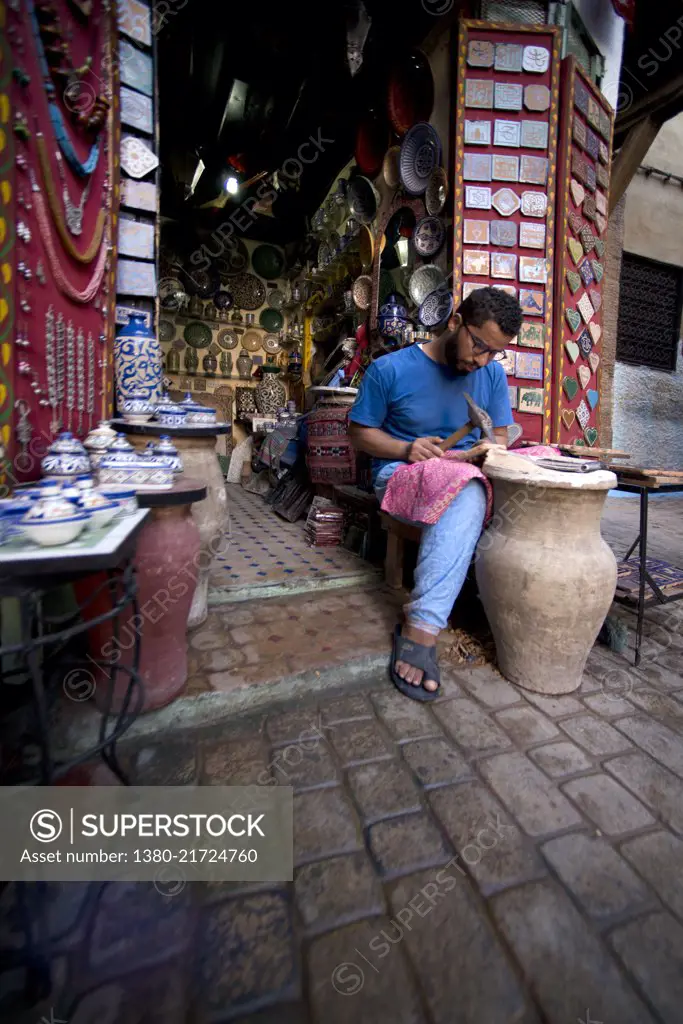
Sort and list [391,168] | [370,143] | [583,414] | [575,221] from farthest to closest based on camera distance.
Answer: [370,143], [391,168], [583,414], [575,221]

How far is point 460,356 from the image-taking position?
6.76 ft

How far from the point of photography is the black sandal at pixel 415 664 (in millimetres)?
1740

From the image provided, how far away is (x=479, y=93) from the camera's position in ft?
12.5

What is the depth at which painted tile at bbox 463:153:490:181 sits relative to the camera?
12.6ft

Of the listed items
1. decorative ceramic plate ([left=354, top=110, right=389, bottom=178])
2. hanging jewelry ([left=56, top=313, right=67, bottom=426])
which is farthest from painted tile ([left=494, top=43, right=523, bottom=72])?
hanging jewelry ([left=56, top=313, right=67, bottom=426])

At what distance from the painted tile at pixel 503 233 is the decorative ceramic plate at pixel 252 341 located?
5882mm

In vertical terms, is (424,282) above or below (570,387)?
above

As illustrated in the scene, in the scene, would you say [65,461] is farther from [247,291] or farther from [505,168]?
[247,291]

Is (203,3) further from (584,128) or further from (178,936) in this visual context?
(178,936)

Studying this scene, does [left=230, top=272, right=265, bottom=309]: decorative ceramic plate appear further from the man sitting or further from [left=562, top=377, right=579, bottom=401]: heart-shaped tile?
the man sitting

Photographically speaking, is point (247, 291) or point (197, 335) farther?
point (247, 291)

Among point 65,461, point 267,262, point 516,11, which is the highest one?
point 516,11

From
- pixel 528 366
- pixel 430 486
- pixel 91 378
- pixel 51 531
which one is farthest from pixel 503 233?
pixel 51 531

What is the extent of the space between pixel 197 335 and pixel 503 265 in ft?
20.2
